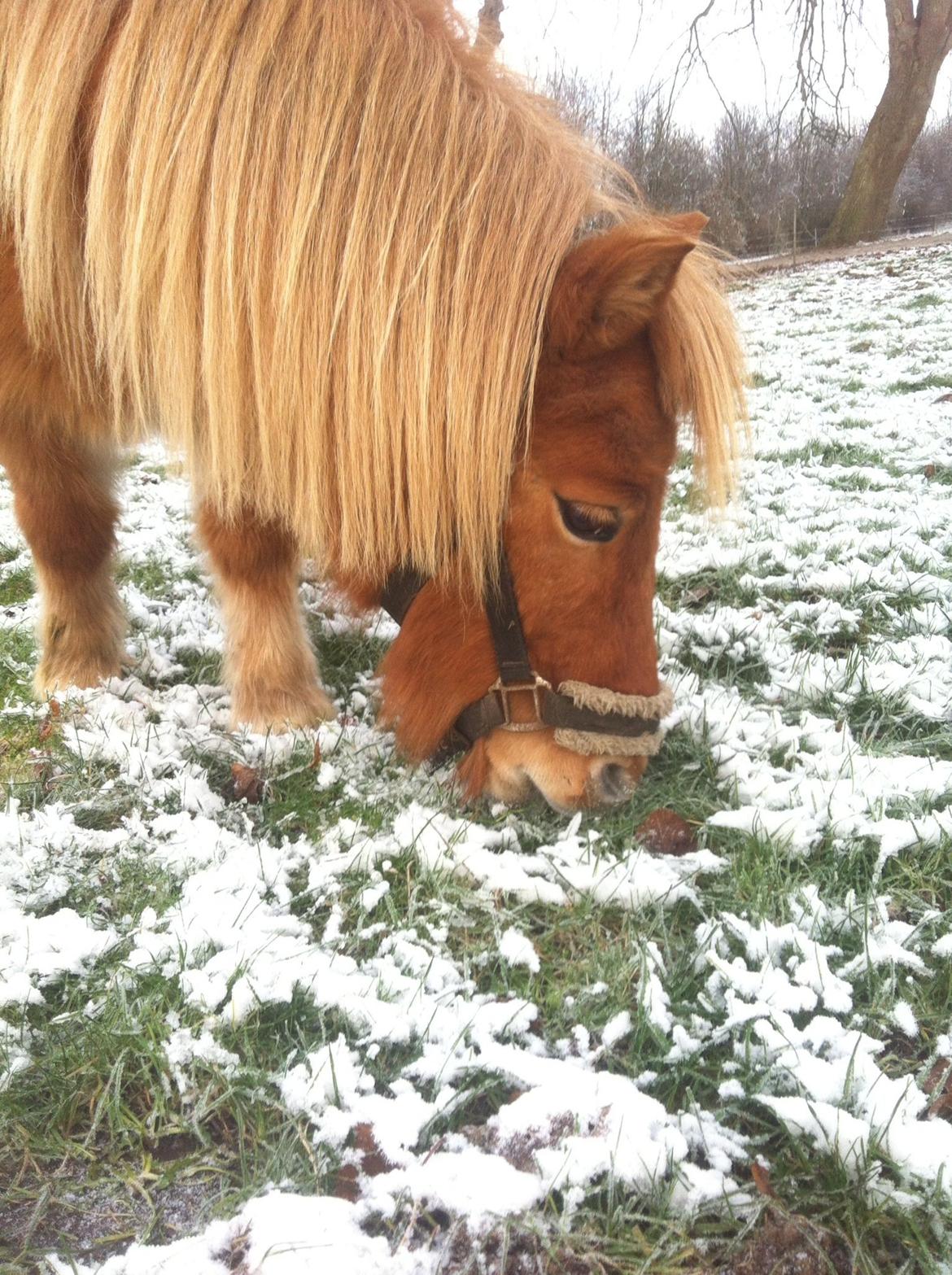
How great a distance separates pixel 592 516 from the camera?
1.72 metres

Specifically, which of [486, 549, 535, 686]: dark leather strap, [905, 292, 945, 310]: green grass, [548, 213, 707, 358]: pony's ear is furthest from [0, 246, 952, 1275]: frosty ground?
[905, 292, 945, 310]: green grass

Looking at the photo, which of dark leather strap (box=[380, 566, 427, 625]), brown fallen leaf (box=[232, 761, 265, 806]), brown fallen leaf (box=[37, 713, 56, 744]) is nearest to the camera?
dark leather strap (box=[380, 566, 427, 625])

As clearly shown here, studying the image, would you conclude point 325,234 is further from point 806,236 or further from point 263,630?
point 806,236

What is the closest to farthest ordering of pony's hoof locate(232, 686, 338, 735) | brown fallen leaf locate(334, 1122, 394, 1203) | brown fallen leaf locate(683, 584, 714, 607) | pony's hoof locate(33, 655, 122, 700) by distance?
1. brown fallen leaf locate(334, 1122, 394, 1203)
2. pony's hoof locate(232, 686, 338, 735)
3. pony's hoof locate(33, 655, 122, 700)
4. brown fallen leaf locate(683, 584, 714, 607)

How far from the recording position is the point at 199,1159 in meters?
1.17

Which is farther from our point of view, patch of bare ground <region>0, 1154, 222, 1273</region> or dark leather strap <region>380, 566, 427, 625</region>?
dark leather strap <region>380, 566, 427, 625</region>

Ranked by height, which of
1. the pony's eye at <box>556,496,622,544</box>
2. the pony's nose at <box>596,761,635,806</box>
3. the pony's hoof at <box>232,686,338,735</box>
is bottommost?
the pony's nose at <box>596,761,635,806</box>

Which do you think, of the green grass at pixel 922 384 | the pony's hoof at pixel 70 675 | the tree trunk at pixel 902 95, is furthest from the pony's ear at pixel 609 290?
the tree trunk at pixel 902 95

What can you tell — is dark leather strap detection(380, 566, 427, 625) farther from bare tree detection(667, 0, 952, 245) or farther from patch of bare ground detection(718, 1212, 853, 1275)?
bare tree detection(667, 0, 952, 245)

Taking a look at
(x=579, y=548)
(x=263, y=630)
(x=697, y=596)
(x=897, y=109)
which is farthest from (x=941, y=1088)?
(x=897, y=109)

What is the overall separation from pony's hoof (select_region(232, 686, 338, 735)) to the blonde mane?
84 centimetres

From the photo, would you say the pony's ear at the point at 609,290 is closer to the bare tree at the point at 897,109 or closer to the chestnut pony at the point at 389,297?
the chestnut pony at the point at 389,297

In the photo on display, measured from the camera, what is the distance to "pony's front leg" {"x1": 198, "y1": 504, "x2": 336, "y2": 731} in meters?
2.45

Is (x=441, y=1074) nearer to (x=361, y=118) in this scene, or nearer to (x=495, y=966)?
(x=495, y=966)
